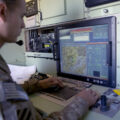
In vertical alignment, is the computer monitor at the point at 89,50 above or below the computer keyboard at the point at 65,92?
above

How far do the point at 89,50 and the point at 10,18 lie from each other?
0.76 m

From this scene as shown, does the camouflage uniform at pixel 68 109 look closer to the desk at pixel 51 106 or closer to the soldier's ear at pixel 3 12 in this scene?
the desk at pixel 51 106

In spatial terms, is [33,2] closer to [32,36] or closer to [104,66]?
[32,36]

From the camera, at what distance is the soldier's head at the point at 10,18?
501mm

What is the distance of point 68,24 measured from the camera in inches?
48.6

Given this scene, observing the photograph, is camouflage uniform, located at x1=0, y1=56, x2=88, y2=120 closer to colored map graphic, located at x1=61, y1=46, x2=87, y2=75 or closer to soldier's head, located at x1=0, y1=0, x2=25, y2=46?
soldier's head, located at x1=0, y1=0, x2=25, y2=46

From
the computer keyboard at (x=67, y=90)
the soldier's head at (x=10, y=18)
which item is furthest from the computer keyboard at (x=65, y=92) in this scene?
the soldier's head at (x=10, y=18)

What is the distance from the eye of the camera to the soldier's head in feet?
1.65

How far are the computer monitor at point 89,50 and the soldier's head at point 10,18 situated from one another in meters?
0.67

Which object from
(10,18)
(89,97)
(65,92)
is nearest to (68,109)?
(89,97)

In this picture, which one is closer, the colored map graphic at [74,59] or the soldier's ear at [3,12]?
the soldier's ear at [3,12]

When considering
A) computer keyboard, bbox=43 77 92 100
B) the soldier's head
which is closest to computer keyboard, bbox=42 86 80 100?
computer keyboard, bbox=43 77 92 100

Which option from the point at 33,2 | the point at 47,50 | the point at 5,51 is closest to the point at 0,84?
the point at 47,50

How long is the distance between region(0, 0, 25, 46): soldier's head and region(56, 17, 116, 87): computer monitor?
672 millimetres
